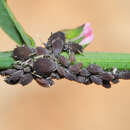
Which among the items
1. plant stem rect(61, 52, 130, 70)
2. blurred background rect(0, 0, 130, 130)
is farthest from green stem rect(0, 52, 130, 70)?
blurred background rect(0, 0, 130, 130)

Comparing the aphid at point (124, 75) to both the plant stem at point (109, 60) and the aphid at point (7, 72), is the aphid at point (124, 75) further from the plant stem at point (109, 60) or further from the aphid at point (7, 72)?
the aphid at point (7, 72)

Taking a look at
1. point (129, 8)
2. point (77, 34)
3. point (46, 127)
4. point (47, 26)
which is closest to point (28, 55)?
point (77, 34)

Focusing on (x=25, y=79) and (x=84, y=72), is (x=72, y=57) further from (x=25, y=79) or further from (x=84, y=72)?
(x=25, y=79)

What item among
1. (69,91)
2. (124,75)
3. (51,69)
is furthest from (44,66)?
(69,91)

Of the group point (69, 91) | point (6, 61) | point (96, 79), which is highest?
point (6, 61)

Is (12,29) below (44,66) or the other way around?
the other way around

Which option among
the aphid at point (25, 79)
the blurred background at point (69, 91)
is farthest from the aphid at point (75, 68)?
the blurred background at point (69, 91)

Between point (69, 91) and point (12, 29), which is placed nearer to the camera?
point (12, 29)
